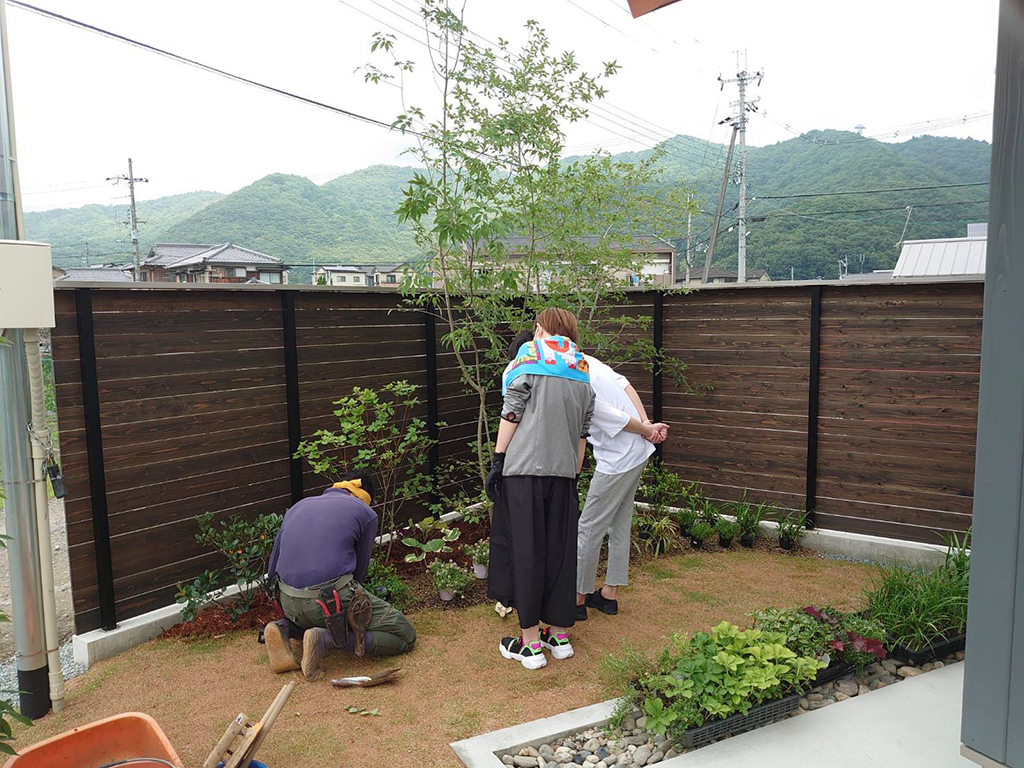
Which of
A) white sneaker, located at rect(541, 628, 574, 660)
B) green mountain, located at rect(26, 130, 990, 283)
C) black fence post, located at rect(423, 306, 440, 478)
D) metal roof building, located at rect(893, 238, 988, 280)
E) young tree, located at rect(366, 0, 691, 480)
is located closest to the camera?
white sneaker, located at rect(541, 628, 574, 660)

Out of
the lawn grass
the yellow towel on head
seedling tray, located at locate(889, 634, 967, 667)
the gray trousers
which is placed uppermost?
the yellow towel on head

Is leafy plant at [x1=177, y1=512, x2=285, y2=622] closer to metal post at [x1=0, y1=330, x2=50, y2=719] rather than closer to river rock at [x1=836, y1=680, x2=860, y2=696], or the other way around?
metal post at [x1=0, y1=330, x2=50, y2=719]

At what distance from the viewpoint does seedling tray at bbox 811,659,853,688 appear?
3.29 meters

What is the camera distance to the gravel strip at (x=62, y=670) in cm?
372

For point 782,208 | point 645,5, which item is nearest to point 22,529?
point 645,5

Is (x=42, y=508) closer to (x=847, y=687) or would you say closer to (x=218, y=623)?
(x=218, y=623)

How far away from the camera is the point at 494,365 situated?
5.94 m

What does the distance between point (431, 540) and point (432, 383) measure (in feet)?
4.30

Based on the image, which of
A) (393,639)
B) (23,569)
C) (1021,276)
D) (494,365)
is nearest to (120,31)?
(494,365)

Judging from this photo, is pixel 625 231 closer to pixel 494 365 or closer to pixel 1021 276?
pixel 494 365

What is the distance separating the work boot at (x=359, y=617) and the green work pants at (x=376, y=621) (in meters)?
0.04

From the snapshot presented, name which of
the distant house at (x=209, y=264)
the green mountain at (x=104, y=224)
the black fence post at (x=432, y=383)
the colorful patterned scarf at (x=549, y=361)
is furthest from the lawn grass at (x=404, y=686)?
the green mountain at (x=104, y=224)

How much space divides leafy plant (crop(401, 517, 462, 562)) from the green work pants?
88 cm

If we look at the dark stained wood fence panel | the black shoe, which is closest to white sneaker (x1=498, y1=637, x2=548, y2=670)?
the black shoe
